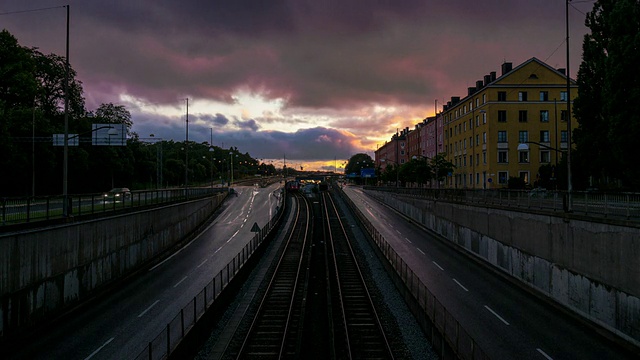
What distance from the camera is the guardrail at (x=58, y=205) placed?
61.3ft

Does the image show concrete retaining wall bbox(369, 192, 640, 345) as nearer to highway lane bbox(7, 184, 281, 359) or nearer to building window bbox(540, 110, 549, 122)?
highway lane bbox(7, 184, 281, 359)

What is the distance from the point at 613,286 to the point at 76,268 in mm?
25390

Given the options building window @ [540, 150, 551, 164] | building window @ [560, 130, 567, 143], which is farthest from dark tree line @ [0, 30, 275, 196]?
building window @ [560, 130, 567, 143]

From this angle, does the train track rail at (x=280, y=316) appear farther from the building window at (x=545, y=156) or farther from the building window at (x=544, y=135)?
the building window at (x=544, y=135)

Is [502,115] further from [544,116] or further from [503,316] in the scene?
[503,316]

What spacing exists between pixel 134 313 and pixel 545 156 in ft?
209

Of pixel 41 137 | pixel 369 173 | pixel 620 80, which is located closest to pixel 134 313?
pixel 41 137

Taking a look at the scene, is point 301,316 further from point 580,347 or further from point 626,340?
point 626,340

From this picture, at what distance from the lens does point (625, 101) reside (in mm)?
31203

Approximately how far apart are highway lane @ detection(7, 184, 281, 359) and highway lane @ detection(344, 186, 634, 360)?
14633mm

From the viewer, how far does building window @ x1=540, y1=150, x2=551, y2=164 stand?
65.6m

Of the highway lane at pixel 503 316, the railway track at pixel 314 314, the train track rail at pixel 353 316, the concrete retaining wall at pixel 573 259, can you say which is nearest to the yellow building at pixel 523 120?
the highway lane at pixel 503 316

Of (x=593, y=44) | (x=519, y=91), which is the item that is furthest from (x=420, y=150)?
(x=593, y=44)

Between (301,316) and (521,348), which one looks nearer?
(521,348)
